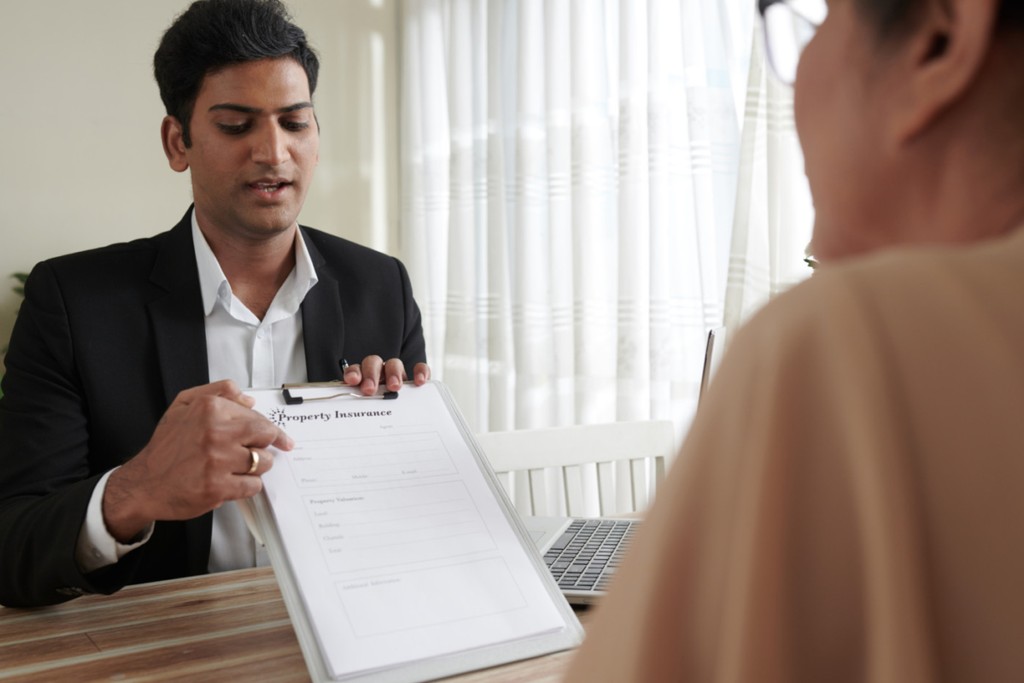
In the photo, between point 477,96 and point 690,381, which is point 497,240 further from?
point 690,381

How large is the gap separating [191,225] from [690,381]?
152 centimetres

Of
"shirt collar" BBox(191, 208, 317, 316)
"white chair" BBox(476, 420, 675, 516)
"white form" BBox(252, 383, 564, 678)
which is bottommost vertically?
"white chair" BBox(476, 420, 675, 516)

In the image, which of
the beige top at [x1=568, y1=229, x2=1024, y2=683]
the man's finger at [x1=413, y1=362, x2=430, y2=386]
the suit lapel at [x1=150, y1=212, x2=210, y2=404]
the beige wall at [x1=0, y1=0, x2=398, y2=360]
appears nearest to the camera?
the beige top at [x1=568, y1=229, x2=1024, y2=683]

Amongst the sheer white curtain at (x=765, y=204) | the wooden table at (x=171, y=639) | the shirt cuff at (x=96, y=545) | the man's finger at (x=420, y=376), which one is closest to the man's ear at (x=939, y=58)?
the wooden table at (x=171, y=639)

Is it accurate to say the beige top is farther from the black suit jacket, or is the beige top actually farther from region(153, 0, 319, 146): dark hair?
region(153, 0, 319, 146): dark hair

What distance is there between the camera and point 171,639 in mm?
969

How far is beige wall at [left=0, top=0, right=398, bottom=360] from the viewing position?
305 centimetres

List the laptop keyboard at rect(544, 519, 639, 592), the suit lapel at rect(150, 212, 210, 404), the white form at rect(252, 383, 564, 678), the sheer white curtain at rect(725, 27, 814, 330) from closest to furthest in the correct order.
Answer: the white form at rect(252, 383, 564, 678), the laptop keyboard at rect(544, 519, 639, 592), the suit lapel at rect(150, 212, 210, 404), the sheer white curtain at rect(725, 27, 814, 330)

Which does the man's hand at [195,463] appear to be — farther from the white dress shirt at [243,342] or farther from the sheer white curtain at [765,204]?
the sheer white curtain at [765,204]

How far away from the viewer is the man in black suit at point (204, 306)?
142 cm

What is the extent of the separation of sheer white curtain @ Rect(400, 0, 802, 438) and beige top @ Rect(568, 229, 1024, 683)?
2108mm

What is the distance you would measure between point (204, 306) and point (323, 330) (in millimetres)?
212

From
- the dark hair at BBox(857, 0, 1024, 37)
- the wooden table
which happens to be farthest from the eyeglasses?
the wooden table

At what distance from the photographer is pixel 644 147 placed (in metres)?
2.71
